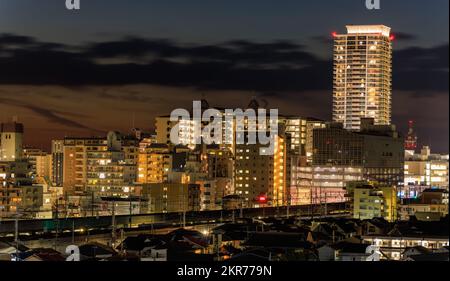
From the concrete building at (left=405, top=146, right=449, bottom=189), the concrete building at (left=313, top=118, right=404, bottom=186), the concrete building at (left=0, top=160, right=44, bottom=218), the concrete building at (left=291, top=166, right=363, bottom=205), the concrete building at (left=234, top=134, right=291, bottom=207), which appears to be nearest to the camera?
the concrete building at (left=0, top=160, right=44, bottom=218)

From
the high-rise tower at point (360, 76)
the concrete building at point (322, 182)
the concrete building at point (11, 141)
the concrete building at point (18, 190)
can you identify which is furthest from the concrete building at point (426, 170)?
the concrete building at point (18, 190)

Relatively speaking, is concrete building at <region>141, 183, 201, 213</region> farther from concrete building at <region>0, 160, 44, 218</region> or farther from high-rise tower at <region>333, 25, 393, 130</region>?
high-rise tower at <region>333, 25, 393, 130</region>

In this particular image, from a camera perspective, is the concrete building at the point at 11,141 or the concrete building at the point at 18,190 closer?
the concrete building at the point at 18,190

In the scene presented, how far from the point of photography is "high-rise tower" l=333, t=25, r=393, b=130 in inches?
1186

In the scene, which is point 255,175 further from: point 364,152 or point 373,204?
point 364,152

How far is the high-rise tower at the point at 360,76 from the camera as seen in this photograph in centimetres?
3012

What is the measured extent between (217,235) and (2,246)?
2569 millimetres

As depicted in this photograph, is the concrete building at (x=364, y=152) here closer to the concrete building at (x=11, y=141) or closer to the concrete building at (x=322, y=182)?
the concrete building at (x=322, y=182)

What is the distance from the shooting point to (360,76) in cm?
3050

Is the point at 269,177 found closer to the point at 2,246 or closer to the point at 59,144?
the point at 59,144

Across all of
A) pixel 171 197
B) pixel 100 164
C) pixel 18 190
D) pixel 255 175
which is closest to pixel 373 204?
pixel 171 197

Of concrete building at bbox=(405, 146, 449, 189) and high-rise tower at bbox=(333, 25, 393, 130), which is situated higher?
high-rise tower at bbox=(333, 25, 393, 130)

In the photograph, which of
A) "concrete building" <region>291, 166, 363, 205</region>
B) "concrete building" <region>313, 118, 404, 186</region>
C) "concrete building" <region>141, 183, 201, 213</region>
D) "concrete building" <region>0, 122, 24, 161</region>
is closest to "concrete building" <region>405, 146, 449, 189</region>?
"concrete building" <region>313, 118, 404, 186</region>

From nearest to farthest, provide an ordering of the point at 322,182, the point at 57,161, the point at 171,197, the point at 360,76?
the point at 171,197 → the point at 57,161 → the point at 322,182 → the point at 360,76
